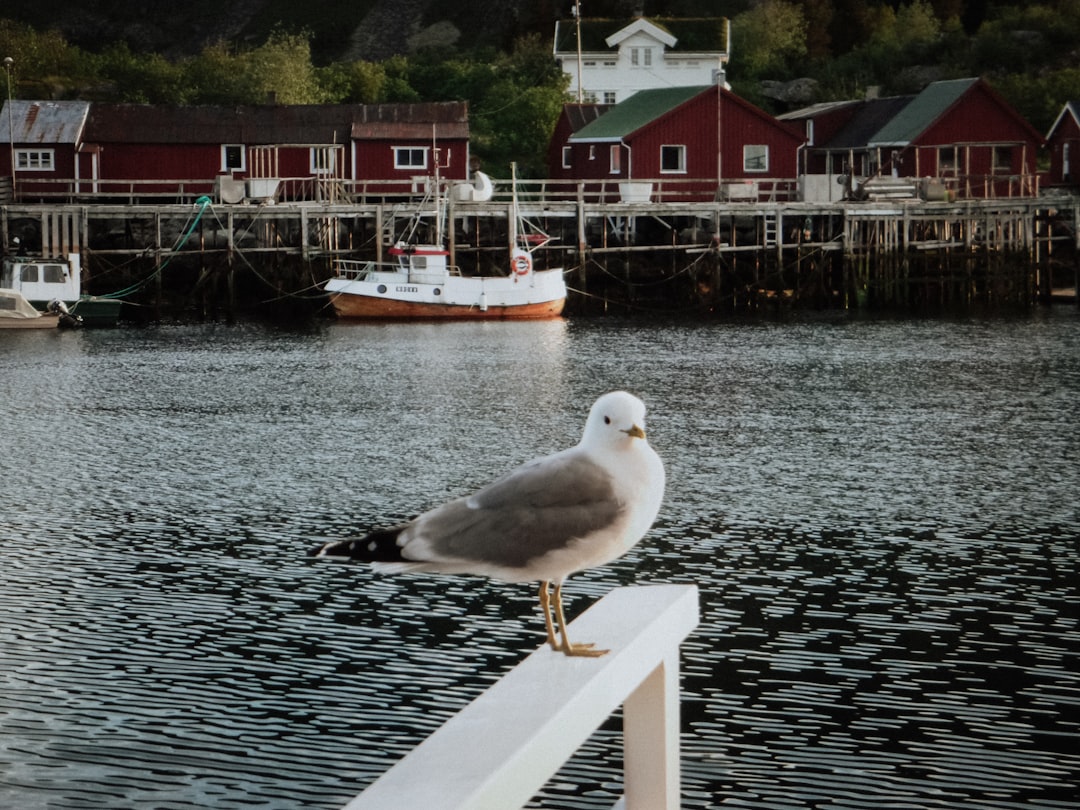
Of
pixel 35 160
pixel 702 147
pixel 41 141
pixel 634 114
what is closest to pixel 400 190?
pixel 634 114

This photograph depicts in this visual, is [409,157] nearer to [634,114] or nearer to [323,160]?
[323,160]

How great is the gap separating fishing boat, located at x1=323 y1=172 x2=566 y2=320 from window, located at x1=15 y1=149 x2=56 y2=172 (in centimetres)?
1250

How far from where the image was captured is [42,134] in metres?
59.6

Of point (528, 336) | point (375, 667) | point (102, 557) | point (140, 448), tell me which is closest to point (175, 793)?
point (375, 667)

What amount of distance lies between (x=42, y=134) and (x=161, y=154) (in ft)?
13.2

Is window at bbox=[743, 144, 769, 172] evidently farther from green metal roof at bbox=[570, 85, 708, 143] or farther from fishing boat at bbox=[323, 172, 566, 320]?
fishing boat at bbox=[323, 172, 566, 320]

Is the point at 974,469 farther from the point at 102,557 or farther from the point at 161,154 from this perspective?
the point at 161,154

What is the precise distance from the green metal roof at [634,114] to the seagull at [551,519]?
2188 inches

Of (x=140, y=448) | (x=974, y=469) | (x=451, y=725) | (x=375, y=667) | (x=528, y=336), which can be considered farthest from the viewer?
(x=528, y=336)

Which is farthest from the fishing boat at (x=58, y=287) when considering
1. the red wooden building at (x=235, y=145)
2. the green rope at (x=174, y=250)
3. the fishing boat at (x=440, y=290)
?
the red wooden building at (x=235, y=145)

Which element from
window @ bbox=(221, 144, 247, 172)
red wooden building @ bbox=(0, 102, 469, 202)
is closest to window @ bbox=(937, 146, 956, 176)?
red wooden building @ bbox=(0, 102, 469, 202)

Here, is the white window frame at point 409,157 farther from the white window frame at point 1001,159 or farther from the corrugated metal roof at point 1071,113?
the corrugated metal roof at point 1071,113

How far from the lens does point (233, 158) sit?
6138cm

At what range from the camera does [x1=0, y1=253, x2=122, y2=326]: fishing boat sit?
51.2 metres
